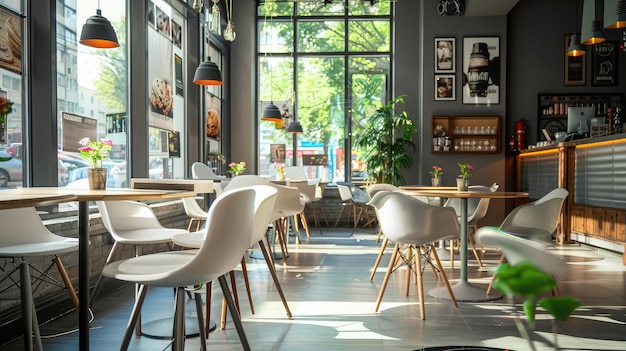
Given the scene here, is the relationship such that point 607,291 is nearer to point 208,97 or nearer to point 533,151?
point 533,151

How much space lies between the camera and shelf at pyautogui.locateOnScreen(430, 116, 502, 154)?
9539 mm

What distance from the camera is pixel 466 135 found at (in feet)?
31.5

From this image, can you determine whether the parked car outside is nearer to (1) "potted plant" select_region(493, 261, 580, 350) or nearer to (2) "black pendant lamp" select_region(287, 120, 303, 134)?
(1) "potted plant" select_region(493, 261, 580, 350)

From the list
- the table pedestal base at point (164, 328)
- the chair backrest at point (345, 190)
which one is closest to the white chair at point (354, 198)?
the chair backrest at point (345, 190)

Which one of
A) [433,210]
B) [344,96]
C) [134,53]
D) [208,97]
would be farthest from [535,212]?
[344,96]

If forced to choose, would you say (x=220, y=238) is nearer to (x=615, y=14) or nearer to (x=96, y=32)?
(x=96, y=32)

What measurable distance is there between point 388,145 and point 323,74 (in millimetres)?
2167

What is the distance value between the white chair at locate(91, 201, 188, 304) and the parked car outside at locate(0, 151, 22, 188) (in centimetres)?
57

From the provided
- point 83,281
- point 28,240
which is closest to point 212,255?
point 83,281

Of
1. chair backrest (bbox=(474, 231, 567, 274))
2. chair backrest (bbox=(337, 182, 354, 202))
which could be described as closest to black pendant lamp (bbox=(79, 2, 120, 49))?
chair backrest (bbox=(474, 231, 567, 274))

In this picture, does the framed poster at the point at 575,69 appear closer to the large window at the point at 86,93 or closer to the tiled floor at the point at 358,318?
the tiled floor at the point at 358,318

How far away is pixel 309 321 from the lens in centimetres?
351

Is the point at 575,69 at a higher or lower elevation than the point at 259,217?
higher

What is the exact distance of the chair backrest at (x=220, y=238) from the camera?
6.43 ft
